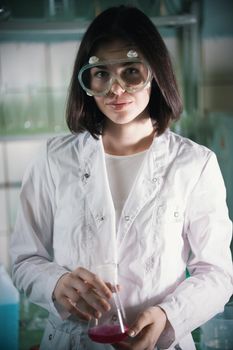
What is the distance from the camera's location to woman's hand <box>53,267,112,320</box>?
2.68 feet

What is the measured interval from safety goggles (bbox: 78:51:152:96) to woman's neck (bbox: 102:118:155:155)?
111 millimetres

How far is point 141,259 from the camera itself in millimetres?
917

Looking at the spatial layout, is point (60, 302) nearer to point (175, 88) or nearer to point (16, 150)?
point (175, 88)

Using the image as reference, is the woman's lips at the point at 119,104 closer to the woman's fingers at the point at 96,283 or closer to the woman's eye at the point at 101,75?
the woman's eye at the point at 101,75

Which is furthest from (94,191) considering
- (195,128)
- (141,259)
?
(195,128)

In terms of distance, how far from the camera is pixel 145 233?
92 cm

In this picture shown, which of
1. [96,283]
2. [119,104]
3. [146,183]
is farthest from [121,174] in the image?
[96,283]

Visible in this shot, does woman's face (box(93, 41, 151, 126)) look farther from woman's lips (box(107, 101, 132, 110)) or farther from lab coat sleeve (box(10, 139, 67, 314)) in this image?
lab coat sleeve (box(10, 139, 67, 314))

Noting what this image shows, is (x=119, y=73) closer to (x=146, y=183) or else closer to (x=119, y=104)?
(x=119, y=104)

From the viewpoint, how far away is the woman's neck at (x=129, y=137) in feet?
3.27

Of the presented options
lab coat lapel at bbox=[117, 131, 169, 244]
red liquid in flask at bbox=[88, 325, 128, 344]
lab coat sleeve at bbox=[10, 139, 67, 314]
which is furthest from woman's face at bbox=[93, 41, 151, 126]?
red liquid in flask at bbox=[88, 325, 128, 344]

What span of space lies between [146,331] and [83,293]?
0.49 feet

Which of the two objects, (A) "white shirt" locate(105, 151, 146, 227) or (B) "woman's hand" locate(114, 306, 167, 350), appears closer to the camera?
(B) "woman's hand" locate(114, 306, 167, 350)

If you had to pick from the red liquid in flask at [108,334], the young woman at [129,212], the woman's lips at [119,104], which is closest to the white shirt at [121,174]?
the young woman at [129,212]
